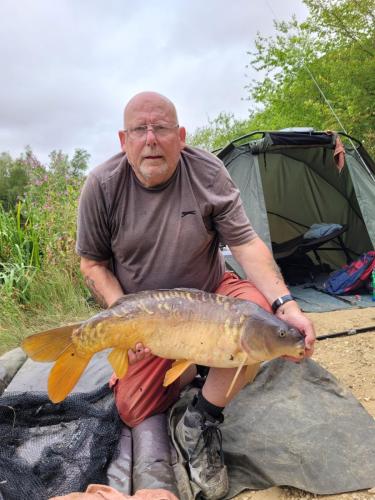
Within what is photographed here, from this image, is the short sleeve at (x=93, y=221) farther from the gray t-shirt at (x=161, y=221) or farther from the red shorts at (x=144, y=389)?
the red shorts at (x=144, y=389)

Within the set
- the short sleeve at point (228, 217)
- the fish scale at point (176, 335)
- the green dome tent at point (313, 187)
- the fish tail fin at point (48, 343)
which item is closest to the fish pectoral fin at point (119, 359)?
the fish scale at point (176, 335)

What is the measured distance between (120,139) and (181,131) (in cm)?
29

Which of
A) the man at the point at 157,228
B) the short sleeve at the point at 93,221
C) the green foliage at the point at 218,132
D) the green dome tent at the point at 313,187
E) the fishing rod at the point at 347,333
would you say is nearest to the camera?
the man at the point at 157,228

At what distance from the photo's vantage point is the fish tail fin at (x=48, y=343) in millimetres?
1739

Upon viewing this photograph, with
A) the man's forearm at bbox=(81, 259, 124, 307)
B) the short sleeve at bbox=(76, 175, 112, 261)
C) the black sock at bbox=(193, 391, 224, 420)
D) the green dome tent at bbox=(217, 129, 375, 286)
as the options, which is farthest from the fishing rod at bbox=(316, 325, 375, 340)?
the short sleeve at bbox=(76, 175, 112, 261)

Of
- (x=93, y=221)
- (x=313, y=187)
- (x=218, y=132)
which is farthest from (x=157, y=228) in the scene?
(x=218, y=132)

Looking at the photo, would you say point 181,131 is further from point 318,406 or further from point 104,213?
point 318,406

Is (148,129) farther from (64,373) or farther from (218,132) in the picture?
(218,132)

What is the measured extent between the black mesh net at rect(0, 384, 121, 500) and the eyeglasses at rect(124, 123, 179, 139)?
1286 millimetres

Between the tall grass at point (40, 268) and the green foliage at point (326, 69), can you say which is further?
the green foliage at point (326, 69)

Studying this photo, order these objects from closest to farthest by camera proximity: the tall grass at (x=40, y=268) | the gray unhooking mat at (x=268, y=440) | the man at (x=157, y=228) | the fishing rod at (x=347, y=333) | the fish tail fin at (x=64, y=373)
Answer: the fish tail fin at (x=64, y=373) < the gray unhooking mat at (x=268, y=440) < the man at (x=157, y=228) < the fishing rod at (x=347, y=333) < the tall grass at (x=40, y=268)

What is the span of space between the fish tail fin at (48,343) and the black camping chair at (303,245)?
4.56m

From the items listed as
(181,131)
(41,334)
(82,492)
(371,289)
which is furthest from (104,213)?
(371,289)

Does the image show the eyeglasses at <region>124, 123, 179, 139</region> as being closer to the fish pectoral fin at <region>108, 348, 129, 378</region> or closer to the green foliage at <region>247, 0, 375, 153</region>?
the fish pectoral fin at <region>108, 348, 129, 378</region>
